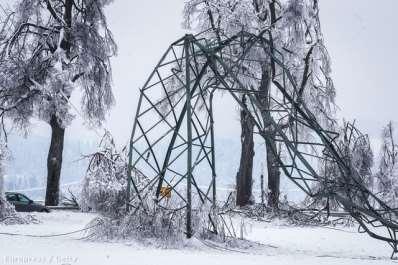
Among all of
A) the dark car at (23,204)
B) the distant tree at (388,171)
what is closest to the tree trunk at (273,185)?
the distant tree at (388,171)

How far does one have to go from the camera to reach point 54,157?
1886 cm

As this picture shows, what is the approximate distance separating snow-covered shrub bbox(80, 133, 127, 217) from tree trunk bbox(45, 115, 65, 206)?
7665 mm

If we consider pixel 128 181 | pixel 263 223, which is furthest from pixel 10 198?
pixel 128 181

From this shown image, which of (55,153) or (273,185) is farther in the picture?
(273,185)

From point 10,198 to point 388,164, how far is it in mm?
18847

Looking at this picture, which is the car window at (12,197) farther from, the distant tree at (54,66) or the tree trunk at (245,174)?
the tree trunk at (245,174)

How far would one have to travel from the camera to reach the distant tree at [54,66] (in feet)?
56.9

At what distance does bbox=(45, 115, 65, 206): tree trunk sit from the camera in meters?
18.8

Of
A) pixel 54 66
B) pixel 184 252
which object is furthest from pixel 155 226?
pixel 54 66

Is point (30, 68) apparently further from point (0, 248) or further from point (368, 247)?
point (368, 247)

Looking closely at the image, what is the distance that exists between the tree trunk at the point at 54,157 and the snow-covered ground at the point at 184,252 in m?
5.75

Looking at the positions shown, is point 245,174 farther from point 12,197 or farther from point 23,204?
point 12,197

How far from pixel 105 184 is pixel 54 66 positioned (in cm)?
803

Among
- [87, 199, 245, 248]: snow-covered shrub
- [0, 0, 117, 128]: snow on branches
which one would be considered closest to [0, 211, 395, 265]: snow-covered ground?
[87, 199, 245, 248]: snow-covered shrub
